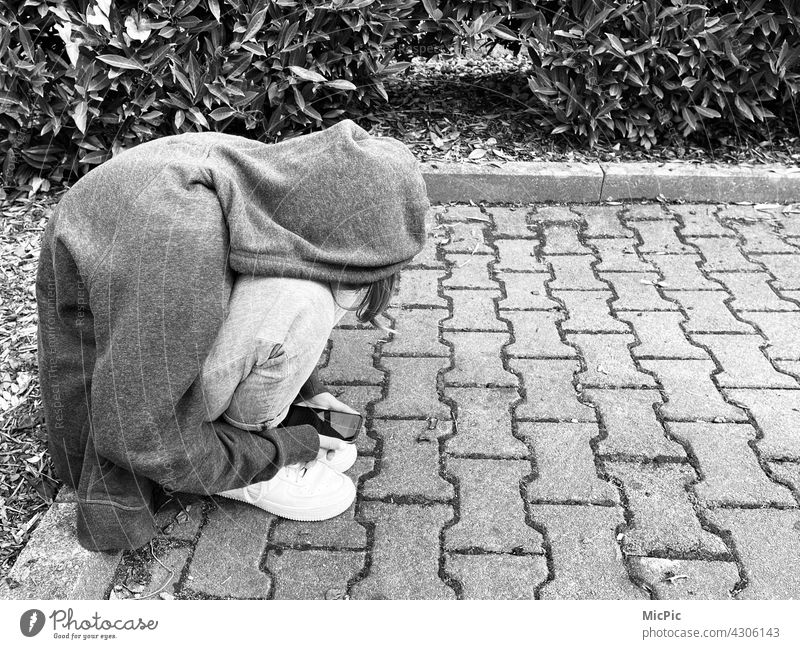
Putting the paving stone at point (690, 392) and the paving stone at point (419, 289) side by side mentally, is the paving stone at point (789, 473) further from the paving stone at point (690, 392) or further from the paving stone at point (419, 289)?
the paving stone at point (419, 289)

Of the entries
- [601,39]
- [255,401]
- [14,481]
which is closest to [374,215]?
[255,401]

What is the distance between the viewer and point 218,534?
7.32 feet

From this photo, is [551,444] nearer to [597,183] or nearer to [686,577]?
[686,577]

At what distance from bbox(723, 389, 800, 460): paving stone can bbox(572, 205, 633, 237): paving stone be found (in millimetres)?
1348

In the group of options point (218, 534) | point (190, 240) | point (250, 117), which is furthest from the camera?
point (250, 117)

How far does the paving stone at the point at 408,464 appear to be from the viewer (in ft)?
7.85

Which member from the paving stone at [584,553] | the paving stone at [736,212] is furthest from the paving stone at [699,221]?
the paving stone at [584,553]

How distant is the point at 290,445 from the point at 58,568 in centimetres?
67

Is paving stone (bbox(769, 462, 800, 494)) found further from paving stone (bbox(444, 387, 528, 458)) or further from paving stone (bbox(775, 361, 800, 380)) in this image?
paving stone (bbox(444, 387, 528, 458))

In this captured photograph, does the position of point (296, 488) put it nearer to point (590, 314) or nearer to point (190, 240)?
point (190, 240)

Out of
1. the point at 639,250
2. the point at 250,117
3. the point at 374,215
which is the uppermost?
the point at 374,215

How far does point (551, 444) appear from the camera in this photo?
102 inches

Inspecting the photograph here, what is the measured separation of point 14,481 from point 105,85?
2084 millimetres

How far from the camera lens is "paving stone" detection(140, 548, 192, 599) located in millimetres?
2047
